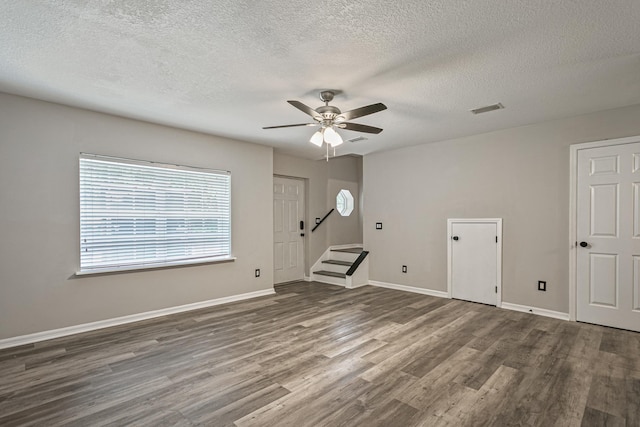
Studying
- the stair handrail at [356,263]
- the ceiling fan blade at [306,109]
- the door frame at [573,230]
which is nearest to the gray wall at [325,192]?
the stair handrail at [356,263]

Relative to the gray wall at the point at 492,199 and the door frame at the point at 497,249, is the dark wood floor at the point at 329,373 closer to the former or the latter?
the door frame at the point at 497,249

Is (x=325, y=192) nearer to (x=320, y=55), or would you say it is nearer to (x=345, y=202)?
(x=345, y=202)

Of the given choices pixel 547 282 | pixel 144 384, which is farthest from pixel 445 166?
pixel 144 384

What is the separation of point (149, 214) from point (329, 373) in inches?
119

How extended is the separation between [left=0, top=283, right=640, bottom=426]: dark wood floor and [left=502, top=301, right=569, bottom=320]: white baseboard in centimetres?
14

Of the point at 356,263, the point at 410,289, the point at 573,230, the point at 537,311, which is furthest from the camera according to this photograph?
the point at 356,263

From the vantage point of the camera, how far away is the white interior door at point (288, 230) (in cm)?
626

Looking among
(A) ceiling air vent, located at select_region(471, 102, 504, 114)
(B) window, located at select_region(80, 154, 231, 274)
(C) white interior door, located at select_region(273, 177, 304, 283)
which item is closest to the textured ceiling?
(A) ceiling air vent, located at select_region(471, 102, 504, 114)

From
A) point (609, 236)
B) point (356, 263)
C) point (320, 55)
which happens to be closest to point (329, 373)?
point (320, 55)

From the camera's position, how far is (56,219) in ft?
11.3

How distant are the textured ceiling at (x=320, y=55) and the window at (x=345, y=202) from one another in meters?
3.80

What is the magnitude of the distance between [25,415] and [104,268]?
6.24ft

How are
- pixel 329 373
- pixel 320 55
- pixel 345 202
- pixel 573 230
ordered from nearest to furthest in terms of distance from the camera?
pixel 320 55
pixel 329 373
pixel 573 230
pixel 345 202

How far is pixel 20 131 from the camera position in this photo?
3.26m
